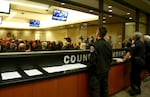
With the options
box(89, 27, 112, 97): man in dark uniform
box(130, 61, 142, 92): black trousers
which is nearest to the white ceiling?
box(130, 61, 142, 92): black trousers

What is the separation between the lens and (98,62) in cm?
326

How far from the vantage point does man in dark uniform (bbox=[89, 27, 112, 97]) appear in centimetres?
326

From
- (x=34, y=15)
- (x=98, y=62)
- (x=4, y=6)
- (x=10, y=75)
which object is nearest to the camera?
(x=10, y=75)

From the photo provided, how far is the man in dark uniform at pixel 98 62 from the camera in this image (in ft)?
10.7

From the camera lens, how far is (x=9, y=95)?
229 cm

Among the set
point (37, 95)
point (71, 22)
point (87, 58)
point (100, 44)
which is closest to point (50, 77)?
point (37, 95)

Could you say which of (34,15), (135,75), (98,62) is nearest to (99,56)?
(98,62)

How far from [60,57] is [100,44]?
750 millimetres

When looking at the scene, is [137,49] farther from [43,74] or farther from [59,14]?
[59,14]

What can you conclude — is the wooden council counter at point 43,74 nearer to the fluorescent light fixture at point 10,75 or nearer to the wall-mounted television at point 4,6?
the fluorescent light fixture at point 10,75

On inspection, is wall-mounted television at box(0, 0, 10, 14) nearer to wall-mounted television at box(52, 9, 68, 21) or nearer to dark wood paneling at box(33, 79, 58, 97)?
wall-mounted television at box(52, 9, 68, 21)

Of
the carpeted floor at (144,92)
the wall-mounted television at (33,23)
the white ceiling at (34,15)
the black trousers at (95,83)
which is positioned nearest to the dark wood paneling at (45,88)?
the black trousers at (95,83)

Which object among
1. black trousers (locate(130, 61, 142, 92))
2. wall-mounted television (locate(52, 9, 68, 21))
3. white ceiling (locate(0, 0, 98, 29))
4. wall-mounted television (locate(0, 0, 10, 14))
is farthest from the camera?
wall-mounted television (locate(52, 9, 68, 21))

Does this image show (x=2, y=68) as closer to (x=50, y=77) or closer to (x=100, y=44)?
(x=50, y=77)
